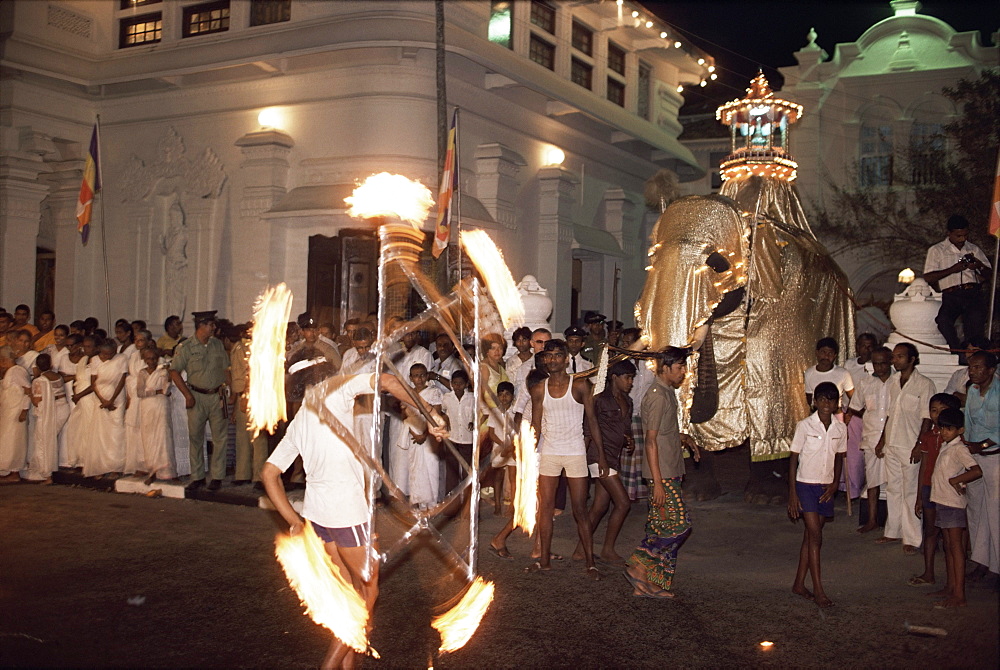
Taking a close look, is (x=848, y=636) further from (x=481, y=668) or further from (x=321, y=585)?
(x=321, y=585)

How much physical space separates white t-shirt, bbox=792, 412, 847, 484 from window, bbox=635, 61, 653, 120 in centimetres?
1754

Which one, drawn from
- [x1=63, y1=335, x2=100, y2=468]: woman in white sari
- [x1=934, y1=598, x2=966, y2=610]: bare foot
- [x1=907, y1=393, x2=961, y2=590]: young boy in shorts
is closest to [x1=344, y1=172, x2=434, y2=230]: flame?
[x1=907, y1=393, x2=961, y2=590]: young boy in shorts

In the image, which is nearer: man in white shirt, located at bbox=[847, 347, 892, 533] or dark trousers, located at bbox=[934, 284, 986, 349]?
man in white shirt, located at bbox=[847, 347, 892, 533]

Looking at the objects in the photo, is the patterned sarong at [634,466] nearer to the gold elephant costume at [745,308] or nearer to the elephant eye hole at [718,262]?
the gold elephant costume at [745,308]

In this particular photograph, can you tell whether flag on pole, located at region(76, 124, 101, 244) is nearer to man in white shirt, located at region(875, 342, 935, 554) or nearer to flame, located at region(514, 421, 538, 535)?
flame, located at region(514, 421, 538, 535)

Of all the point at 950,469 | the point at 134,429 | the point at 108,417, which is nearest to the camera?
the point at 950,469

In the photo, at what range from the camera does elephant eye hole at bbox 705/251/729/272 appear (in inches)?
345

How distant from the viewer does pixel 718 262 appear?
348 inches

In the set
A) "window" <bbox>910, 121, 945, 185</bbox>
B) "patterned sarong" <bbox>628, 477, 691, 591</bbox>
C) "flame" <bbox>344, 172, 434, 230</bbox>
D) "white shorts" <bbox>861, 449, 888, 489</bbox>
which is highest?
"window" <bbox>910, 121, 945, 185</bbox>

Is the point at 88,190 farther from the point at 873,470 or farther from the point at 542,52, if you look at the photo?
the point at 873,470

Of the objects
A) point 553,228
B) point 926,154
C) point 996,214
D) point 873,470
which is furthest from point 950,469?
point 926,154

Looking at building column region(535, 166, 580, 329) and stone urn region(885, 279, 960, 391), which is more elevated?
building column region(535, 166, 580, 329)

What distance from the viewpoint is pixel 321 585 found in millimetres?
4656

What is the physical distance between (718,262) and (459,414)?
297cm
